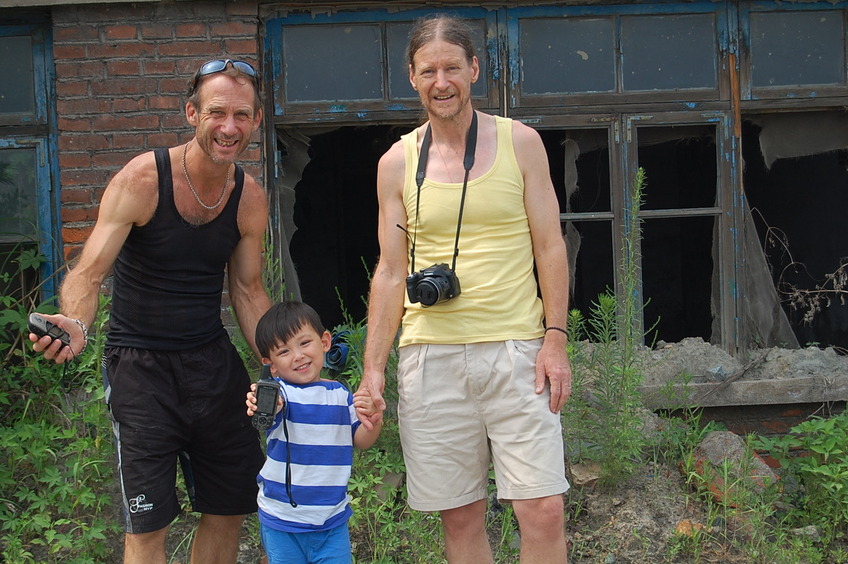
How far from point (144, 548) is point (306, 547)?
0.57 m

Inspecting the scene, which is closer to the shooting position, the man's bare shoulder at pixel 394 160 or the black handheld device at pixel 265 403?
the black handheld device at pixel 265 403

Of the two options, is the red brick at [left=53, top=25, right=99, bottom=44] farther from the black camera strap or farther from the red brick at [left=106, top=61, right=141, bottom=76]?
the black camera strap

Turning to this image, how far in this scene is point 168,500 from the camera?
3209mm

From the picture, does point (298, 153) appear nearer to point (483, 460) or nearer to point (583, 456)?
point (583, 456)

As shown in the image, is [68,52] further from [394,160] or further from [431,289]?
[431,289]

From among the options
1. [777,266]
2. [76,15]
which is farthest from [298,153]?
[777,266]

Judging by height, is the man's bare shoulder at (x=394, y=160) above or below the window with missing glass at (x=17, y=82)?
below

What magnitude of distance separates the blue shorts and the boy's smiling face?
0.51 m

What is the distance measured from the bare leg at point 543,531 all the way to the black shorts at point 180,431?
108 centimetres

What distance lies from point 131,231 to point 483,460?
1.46 meters

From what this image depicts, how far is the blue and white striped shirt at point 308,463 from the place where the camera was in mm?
3045

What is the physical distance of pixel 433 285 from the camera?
2.95 meters

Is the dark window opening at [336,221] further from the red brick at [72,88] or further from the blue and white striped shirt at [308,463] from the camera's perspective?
the blue and white striped shirt at [308,463]

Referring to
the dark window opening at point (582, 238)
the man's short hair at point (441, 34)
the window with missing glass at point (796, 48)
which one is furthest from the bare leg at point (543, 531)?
the dark window opening at point (582, 238)
